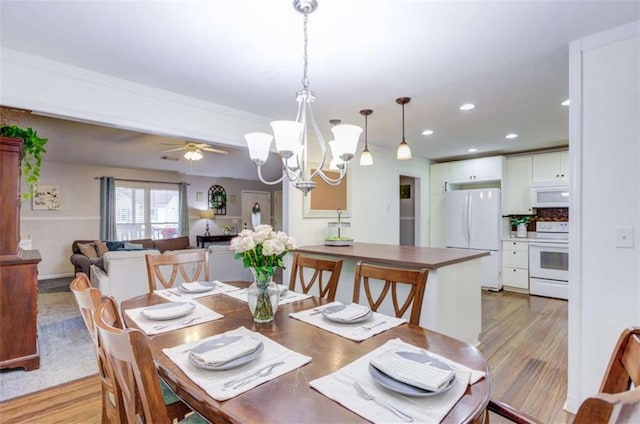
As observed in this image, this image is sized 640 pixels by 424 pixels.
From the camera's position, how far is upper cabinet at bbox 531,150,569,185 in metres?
4.85

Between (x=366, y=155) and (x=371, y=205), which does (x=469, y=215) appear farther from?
(x=366, y=155)

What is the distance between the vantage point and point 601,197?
6.38 ft

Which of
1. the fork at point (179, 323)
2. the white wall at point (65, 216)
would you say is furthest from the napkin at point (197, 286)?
the white wall at point (65, 216)

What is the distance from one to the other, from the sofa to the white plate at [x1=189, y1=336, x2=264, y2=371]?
13.9ft

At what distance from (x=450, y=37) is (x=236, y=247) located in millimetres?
1779

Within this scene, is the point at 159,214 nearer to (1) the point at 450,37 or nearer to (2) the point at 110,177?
(2) the point at 110,177

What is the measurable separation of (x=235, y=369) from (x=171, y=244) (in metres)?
6.73

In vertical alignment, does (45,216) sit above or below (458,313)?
above

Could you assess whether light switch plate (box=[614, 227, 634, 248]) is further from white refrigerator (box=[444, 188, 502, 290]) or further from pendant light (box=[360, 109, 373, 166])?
white refrigerator (box=[444, 188, 502, 290])

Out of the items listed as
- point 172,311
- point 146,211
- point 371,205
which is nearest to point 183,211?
point 146,211

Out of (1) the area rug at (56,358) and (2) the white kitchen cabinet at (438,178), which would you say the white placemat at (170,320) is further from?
(2) the white kitchen cabinet at (438,178)

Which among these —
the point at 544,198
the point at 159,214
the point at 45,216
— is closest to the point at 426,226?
the point at 544,198

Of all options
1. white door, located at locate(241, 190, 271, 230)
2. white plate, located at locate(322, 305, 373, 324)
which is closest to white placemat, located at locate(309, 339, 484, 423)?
white plate, located at locate(322, 305, 373, 324)

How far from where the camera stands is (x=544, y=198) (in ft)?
16.2
